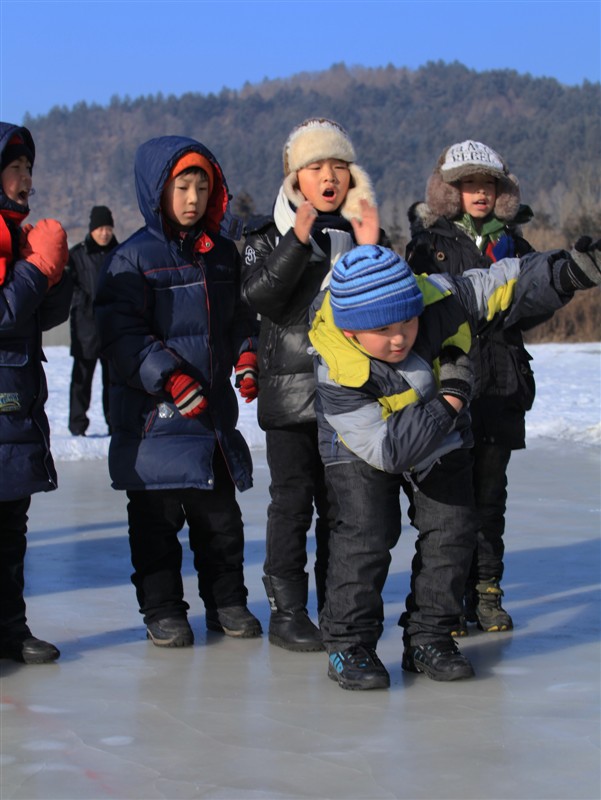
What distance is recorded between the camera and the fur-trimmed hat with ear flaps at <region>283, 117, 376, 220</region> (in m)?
3.97

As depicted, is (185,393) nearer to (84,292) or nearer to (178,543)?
(178,543)

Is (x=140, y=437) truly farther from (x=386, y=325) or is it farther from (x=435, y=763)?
(x=435, y=763)

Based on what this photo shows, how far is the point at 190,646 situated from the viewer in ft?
13.1

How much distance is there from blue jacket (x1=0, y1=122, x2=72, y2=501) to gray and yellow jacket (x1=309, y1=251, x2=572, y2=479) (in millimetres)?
825

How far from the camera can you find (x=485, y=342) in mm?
4188

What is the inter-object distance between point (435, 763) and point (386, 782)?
0.55 feet

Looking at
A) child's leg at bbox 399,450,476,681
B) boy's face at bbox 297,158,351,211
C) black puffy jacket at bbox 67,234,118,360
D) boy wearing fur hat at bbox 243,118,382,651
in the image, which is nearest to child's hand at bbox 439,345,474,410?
child's leg at bbox 399,450,476,681

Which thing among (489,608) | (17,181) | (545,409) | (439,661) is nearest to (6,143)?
(17,181)

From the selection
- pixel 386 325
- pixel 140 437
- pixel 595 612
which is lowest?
pixel 595 612

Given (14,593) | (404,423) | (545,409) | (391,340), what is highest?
(391,340)

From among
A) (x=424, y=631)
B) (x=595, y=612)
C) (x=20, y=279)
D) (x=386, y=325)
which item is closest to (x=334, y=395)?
(x=386, y=325)

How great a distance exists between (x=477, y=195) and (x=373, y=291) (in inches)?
41.7

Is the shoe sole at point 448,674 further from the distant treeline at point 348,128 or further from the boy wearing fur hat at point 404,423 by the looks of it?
the distant treeline at point 348,128

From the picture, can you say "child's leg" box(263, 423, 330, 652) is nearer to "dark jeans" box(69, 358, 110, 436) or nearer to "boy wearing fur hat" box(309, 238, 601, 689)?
"boy wearing fur hat" box(309, 238, 601, 689)
